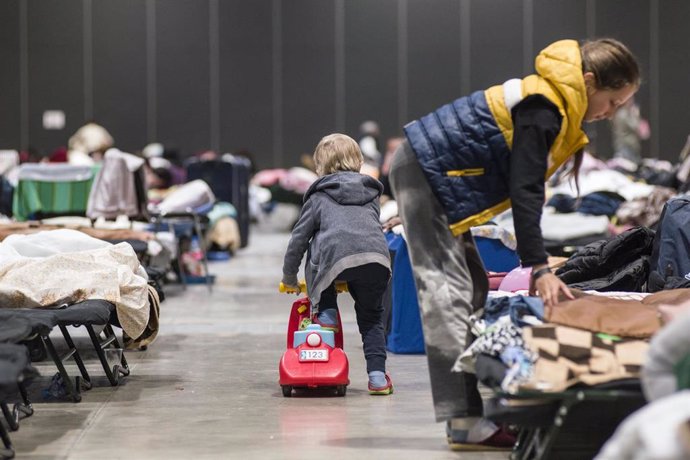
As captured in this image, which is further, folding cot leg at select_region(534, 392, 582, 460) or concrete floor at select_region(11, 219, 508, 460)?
concrete floor at select_region(11, 219, 508, 460)

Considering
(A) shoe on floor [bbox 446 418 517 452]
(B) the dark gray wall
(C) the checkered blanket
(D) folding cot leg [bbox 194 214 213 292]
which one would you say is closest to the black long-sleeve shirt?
(C) the checkered blanket

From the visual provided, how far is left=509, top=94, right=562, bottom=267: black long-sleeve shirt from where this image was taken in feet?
11.9

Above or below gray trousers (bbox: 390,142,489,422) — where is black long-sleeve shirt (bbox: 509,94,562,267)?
above

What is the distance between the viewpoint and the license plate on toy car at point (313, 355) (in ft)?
16.9

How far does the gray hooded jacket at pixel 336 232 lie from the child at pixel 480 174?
1.14m

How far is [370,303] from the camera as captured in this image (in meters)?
5.22

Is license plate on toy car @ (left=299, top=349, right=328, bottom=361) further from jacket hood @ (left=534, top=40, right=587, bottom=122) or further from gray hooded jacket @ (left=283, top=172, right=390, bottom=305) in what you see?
jacket hood @ (left=534, top=40, right=587, bottom=122)

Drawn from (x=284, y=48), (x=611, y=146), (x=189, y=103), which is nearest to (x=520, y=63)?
(x=611, y=146)

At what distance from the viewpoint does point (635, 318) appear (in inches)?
144

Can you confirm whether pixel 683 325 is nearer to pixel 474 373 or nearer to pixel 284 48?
pixel 474 373

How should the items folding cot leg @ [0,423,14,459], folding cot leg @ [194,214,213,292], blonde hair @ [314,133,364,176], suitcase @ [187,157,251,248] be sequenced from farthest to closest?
suitcase @ [187,157,251,248] < folding cot leg @ [194,214,213,292] < blonde hair @ [314,133,364,176] < folding cot leg @ [0,423,14,459]

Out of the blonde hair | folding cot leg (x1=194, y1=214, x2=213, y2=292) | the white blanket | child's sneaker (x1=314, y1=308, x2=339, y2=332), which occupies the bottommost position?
folding cot leg (x1=194, y1=214, x2=213, y2=292)

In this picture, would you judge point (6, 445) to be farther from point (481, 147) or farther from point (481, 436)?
point (481, 147)

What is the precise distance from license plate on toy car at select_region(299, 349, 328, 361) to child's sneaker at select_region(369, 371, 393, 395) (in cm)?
21
